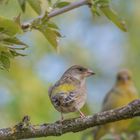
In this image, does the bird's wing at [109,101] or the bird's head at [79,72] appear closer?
the bird's head at [79,72]

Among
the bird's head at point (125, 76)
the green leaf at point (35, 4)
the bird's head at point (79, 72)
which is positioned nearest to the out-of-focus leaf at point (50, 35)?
the green leaf at point (35, 4)

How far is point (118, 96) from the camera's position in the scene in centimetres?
816

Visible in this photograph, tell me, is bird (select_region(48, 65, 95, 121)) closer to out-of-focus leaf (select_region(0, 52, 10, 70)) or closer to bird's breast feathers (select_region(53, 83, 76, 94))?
bird's breast feathers (select_region(53, 83, 76, 94))

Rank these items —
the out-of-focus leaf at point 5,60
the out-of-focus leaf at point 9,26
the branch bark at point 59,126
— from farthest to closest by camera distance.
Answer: the branch bark at point 59,126
the out-of-focus leaf at point 5,60
the out-of-focus leaf at point 9,26

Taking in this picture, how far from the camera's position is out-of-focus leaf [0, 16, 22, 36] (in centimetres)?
279

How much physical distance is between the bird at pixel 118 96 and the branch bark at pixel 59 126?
4.07 m

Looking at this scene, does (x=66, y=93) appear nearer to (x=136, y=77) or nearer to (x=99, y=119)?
(x=99, y=119)

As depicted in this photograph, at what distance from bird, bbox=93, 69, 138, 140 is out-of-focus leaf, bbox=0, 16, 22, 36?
456 cm

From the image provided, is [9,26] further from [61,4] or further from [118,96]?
[118,96]

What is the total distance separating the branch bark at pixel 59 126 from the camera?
3117mm

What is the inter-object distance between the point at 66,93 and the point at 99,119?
1.55 ft

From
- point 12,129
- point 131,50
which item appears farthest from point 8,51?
point 131,50

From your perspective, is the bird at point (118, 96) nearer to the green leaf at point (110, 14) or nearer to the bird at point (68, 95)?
the bird at point (68, 95)

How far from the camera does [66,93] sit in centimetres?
356
